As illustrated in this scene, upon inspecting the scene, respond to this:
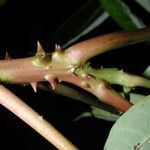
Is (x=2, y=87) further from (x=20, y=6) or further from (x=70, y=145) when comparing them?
(x=20, y=6)

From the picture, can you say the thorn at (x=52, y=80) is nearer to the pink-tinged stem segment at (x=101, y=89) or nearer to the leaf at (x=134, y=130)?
the pink-tinged stem segment at (x=101, y=89)

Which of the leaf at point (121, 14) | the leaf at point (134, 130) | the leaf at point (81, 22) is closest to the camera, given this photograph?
the leaf at point (134, 130)

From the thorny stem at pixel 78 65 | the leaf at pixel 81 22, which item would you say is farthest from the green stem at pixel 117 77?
the leaf at pixel 81 22

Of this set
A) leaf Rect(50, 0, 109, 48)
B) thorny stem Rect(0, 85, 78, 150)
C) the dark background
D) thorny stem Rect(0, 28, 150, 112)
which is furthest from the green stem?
leaf Rect(50, 0, 109, 48)

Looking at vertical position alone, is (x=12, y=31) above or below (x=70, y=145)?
above

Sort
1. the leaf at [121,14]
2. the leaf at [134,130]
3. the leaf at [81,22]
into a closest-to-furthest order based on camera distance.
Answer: the leaf at [134,130] → the leaf at [121,14] → the leaf at [81,22]

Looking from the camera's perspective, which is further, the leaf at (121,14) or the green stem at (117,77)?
the leaf at (121,14)

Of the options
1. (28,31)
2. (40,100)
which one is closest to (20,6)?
(28,31)
